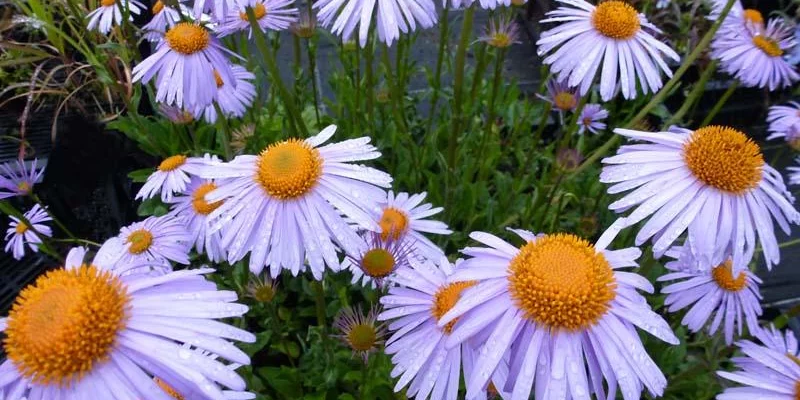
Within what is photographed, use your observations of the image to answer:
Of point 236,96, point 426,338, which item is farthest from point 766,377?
point 236,96

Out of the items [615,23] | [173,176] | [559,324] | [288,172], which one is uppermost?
[615,23]

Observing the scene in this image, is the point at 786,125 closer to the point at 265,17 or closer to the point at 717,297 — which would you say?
the point at 717,297

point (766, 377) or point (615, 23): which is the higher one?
point (615, 23)

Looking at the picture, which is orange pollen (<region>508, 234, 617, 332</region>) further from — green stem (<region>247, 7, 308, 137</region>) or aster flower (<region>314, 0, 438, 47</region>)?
green stem (<region>247, 7, 308, 137</region>)

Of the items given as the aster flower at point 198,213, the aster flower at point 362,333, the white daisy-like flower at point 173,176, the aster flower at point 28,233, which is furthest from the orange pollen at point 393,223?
the aster flower at point 28,233

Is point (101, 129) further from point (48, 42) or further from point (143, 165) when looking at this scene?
point (48, 42)

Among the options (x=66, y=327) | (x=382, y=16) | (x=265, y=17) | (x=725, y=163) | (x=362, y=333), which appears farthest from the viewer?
(x=265, y=17)

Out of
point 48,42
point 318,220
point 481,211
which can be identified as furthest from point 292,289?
point 48,42
